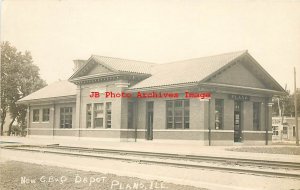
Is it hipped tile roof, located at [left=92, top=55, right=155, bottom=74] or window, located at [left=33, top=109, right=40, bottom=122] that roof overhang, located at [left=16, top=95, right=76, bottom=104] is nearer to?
window, located at [left=33, top=109, right=40, bottom=122]

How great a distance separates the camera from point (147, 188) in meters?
8.41

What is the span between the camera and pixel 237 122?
1017 inches

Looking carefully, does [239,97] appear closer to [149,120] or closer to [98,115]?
[149,120]

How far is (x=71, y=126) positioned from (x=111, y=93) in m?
7.13

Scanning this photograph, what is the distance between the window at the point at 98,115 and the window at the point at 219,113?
8.78 metres

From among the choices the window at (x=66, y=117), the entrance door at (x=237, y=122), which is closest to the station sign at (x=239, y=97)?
the entrance door at (x=237, y=122)

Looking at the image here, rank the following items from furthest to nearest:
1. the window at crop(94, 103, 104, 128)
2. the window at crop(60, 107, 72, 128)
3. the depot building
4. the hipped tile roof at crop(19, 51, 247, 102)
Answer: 1. the window at crop(60, 107, 72, 128)
2. the window at crop(94, 103, 104, 128)
3. the hipped tile roof at crop(19, 51, 247, 102)
4. the depot building

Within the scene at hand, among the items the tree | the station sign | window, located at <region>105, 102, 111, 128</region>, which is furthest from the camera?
the tree

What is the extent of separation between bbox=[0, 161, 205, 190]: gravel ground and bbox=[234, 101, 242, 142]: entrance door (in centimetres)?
1590

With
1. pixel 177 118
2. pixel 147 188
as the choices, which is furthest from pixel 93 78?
pixel 147 188

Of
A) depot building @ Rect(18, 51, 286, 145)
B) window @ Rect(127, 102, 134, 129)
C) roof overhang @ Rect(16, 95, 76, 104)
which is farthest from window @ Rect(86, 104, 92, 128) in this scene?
window @ Rect(127, 102, 134, 129)

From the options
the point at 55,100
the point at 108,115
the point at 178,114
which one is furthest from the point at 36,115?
the point at 178,114

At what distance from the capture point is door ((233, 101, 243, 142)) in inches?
1010

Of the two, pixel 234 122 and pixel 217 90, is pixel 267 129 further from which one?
pixel 217 90
